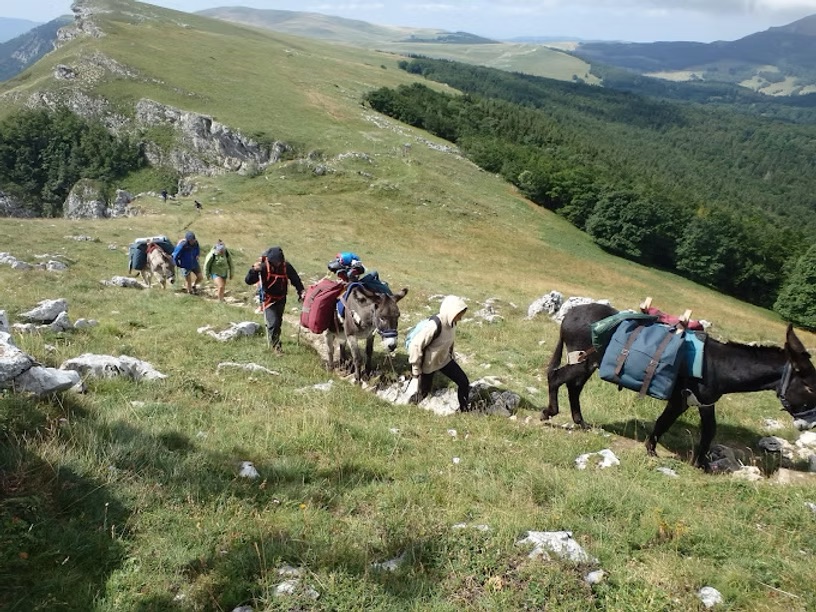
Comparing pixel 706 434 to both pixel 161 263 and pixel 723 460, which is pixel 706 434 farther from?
pixel 161 263

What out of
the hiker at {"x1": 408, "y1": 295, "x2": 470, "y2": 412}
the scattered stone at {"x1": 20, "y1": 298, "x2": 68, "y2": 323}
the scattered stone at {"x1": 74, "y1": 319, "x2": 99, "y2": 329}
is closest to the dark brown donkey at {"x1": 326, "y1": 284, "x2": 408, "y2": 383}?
the hiker at {"x1": 408, "y1": 295, "x2": 470, "y2": 412}

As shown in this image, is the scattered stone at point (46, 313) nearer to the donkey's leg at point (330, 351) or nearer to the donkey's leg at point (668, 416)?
the donkey's leg at point (330, 351)

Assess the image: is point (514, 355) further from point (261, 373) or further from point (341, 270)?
point (261, 373)

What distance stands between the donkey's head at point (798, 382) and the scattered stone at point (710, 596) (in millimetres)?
3961

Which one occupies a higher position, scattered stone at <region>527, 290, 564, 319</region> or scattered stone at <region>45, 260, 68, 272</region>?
scattered stone at <region>45, 260, 68, 272</region>

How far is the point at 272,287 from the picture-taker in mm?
11117

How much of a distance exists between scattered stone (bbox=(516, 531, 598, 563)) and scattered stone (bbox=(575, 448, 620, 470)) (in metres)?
2.15

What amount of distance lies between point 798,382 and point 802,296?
201 ft

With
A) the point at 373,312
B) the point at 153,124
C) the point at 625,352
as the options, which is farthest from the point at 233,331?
the point at 153,124

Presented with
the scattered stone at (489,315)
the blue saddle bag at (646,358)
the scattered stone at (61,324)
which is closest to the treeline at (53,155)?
the scattered stone at (489,315)

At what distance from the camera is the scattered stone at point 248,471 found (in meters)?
5.41

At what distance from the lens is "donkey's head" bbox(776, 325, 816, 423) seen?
6.80 meters

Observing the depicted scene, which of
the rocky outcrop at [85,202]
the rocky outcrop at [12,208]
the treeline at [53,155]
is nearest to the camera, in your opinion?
the rocky outcrop at [85,202]

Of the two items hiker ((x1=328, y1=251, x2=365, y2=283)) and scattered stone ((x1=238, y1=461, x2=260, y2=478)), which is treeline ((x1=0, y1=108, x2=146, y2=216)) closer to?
hiker ((x1=328, y1=251, x2=365, y2=283))
